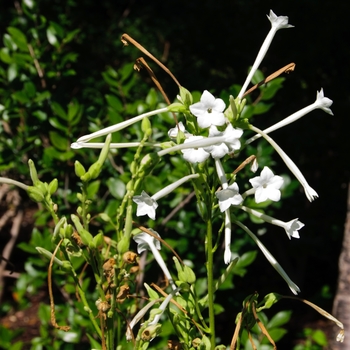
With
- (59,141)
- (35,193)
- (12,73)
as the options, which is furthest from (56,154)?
(35,193)

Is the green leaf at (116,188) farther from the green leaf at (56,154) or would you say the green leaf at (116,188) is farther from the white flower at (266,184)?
the white flower at (266,184)

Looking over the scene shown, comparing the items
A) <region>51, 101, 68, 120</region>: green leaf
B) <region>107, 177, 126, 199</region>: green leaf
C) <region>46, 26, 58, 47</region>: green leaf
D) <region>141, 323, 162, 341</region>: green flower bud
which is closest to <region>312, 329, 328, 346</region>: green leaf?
<region>107, 177, 126, 199</region>: green leaf

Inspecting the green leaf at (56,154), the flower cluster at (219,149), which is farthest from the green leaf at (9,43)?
the flower cluster at (219,149)

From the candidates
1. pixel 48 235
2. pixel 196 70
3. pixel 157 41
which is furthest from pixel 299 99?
pixel 48 235

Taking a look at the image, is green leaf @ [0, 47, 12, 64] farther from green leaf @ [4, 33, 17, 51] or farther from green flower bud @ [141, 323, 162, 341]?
green flower bud @ [141, 323, 162, 341]

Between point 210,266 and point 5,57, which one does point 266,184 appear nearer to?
point 210,266

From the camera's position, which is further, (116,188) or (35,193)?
(116,188)

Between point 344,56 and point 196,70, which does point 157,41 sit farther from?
point 344,56

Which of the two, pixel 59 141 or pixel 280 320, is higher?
pixel 59 141
